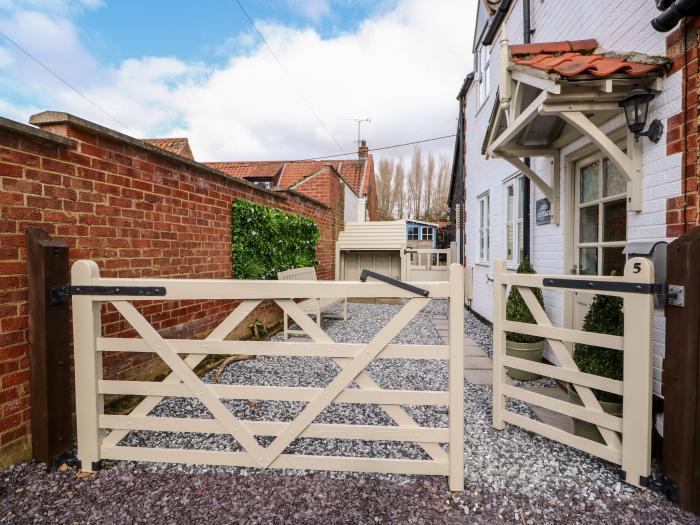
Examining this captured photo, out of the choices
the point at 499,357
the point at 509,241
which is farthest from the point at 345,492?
the point at 509,241

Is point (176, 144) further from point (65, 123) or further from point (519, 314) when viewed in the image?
point (519, 314)

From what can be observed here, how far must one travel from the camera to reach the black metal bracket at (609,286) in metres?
1.90

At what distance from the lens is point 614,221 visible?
3.14 m

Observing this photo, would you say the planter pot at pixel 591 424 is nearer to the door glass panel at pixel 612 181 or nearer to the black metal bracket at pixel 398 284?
the black metal bracket at pixel 398 284

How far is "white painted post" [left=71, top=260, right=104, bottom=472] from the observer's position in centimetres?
209

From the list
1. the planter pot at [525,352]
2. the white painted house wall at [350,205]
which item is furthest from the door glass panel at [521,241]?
the white painted house wall at [350,205]

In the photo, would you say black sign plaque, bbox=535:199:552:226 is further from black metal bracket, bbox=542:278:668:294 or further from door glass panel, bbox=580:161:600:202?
black metal bracket, bbox=542:278:668:294

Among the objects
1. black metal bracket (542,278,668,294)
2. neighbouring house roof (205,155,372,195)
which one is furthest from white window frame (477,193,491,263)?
neighbouring house roof (205,155,372,195)

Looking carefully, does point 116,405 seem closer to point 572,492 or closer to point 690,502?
point 572,492

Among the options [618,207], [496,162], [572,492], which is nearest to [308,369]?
[572,492]

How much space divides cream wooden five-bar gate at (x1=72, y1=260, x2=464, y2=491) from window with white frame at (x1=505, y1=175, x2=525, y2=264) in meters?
3.57

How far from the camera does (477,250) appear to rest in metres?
7.41

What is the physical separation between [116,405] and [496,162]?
20.0ft

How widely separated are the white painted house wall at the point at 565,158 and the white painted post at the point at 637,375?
62 centimetres
